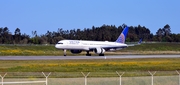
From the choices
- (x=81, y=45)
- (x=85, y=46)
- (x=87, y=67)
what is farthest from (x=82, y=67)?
(x=85, y=46)

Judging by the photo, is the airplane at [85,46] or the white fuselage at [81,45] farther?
the airplane at [85,46]

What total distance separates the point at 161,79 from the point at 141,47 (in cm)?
11636

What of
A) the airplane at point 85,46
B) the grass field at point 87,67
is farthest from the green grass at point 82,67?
the airplane at point 85,46

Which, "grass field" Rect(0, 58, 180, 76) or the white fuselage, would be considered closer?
"grass field" Rect(0, 58, 180, 76)

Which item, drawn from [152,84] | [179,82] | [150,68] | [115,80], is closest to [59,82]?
[115,80]

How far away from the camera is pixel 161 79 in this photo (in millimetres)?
33656

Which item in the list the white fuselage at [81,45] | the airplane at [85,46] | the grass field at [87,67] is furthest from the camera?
the airplane at [85,46]

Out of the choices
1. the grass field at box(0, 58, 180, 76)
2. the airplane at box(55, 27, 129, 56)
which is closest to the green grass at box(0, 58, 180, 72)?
the grass field at box(0, 58, 180, 76)

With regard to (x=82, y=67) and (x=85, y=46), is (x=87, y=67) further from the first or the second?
(x=85, y=46)

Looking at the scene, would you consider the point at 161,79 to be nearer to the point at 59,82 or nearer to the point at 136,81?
the point at 136,81

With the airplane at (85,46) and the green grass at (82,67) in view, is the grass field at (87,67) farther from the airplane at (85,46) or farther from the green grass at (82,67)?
the airplane at (85,46)

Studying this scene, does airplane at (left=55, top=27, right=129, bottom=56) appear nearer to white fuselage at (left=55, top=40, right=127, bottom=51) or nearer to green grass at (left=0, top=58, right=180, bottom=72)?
white fuselage at (left=55, top=40, right=127, bottom=51)

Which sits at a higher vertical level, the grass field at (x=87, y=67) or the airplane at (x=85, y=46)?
the airplane at (x=85, y=46)

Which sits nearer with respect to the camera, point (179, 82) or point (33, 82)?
point (33, 82)
